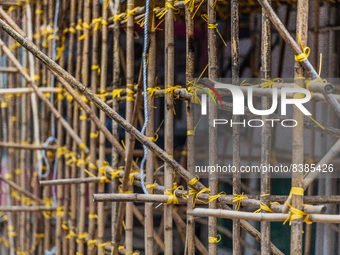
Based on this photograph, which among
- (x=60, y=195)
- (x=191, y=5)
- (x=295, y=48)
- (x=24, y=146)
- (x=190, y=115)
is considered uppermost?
(x=191, y=5)

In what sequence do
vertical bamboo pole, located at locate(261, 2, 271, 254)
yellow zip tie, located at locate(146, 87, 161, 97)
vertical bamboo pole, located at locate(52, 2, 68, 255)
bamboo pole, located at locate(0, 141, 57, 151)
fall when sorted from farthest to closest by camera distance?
1. bamboo pole, located at locate(0, 141, 57, 151)
2. vertical bamboo pole, located at locate(52, 2, 68, 255)
3. yellow zip tie, located at locate(146, 87, 161, 97)
4. vertical bamboo pole, located at locate(261, 2, 271, 254)

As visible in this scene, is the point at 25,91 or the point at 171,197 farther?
the point at 25,91

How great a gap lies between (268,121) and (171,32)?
0.89 metres

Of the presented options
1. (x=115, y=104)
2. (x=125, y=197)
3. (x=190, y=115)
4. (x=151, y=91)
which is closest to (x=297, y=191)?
(x=190, y=115)

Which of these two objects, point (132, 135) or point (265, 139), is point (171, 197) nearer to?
point (132, 135)

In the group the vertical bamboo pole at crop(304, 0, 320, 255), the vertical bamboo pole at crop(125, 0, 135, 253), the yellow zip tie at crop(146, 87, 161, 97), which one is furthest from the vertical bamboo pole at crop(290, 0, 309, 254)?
the vertical bamboo pole at crop(304, 0, 320, 255)

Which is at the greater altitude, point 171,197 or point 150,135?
point 150,135

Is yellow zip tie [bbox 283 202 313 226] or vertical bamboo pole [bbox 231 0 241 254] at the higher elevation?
vertical bamboo pole [bbox 231 0 241 254]

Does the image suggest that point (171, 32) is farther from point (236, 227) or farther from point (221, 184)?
point (221, 184)

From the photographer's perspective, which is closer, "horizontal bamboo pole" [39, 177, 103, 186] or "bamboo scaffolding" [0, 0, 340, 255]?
"bamboo scaffolding" [0, 0, 340, 255]

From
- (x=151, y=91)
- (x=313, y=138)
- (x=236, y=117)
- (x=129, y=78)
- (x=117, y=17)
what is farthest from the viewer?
(x=313, y=138)

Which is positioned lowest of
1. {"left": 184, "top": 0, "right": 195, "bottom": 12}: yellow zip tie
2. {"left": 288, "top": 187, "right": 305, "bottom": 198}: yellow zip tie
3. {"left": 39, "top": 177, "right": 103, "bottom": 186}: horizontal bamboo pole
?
{"left": 39, "top": 177, "right": 103, "bottom": 186}: horizontal bamboo pole

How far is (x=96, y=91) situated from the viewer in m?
4.07

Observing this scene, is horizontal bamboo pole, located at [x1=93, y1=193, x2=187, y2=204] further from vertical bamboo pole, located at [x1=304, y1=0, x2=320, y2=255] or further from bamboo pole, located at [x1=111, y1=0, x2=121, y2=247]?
vertical bamboo pole, located at [x1=304, y1=0, x2=320, y2=255]
